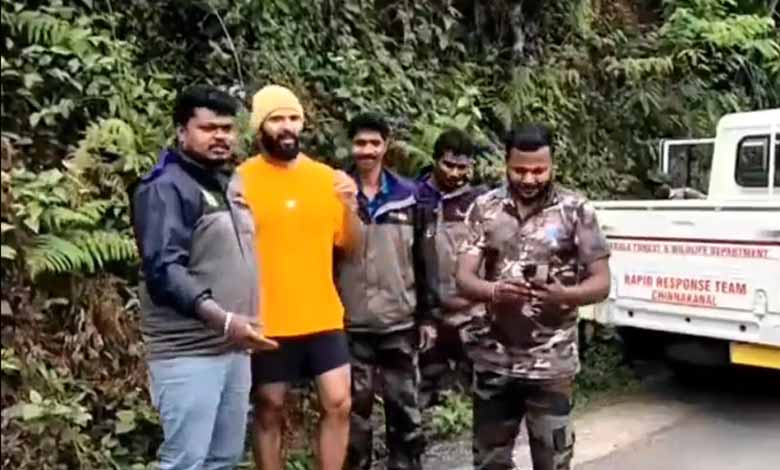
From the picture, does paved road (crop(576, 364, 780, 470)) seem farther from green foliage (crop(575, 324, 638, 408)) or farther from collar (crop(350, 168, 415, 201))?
collar (crop(350, 168, 415, 201))

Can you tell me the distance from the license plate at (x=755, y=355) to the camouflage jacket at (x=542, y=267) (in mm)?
3182

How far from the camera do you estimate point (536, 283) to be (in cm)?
426

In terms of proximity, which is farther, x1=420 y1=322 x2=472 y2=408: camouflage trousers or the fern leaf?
x1=420 y1=322 x2=472 y2=408: camouflage trousers

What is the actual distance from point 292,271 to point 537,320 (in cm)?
101

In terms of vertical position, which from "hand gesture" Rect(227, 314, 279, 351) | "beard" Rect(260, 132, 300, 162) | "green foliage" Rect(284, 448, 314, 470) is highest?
"beard" Rect(260, 132, 300, 162)

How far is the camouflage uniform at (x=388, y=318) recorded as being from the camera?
16.8ft

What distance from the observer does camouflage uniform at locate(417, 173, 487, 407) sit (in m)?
5.52

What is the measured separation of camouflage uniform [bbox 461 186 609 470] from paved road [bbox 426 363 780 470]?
5.81ft

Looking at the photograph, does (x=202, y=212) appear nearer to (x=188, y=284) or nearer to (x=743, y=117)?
(x=188, y=284)

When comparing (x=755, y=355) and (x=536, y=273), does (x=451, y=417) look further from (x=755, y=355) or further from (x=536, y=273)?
(x=536, y=273)

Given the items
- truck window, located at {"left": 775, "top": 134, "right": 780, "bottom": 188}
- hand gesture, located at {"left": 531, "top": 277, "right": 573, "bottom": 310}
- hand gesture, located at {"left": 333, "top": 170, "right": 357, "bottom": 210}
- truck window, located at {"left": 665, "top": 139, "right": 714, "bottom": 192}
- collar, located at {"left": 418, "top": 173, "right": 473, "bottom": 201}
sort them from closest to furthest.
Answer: hand gesture, located at {"left": 531, "top": 277, "right": 573, "bottom": 310} < hand gesture, located at {"left": 333, "top": 170, "right": 357, "bottom": 210} < collar, located at {"left": 418, "top": 173, "right": 473, "bottom": 201} < truck window, located at {"left": 775, "top": 134, "right": 780, "bottom": 188} < truck window, located at {"left": 665, "top": 139, "right": 714, "bottom": 192}

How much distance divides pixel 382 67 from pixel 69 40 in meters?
2.61

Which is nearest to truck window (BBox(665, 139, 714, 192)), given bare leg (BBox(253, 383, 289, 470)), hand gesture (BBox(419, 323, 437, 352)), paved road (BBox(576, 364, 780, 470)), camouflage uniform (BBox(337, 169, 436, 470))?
paved road (BBox(576, 364, 780, 470))

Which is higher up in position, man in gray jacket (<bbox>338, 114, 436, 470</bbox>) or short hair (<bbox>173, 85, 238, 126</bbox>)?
short hair (<bbox>173, 85, 238, 126</bbox>)
